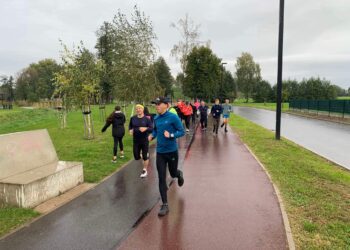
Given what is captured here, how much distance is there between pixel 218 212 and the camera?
5.36 metres

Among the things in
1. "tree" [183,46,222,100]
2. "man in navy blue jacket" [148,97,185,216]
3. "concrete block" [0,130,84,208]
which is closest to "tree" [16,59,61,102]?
"tree" [183,46,222,100]

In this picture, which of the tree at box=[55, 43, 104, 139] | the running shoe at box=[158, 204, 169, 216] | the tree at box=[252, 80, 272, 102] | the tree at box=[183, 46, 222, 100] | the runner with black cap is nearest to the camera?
the running shoe at box=[158, 204, 169, 216]

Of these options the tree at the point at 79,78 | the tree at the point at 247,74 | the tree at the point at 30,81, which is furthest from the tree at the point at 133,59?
the tree at the point at 247,74

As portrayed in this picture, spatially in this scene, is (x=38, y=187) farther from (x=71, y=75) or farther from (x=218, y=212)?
(x=71, y=75)

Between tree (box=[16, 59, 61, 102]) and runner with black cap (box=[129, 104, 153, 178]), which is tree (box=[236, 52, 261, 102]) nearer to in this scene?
tree (box=[16, 59, 61, 102])

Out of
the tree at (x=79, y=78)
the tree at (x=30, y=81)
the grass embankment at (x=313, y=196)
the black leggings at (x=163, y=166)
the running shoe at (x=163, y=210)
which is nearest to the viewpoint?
the grass embankment at (x=313, y=196)

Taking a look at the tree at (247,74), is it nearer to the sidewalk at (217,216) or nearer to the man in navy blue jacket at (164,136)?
the sidewalk at (217,216)

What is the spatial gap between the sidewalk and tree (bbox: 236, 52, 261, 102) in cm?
8205

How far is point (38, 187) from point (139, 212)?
192cm

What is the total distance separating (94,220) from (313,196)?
4044mm

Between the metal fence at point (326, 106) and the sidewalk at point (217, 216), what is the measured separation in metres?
22.9

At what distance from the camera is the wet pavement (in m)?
4.32

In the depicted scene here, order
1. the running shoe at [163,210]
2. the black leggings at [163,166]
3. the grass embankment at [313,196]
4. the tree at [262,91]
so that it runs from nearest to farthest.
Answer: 1. the grass embankment at [313,196]
2. the running shoe at [163,210]
3. the black leggings at [163,166]
4. the tree at [262,91]

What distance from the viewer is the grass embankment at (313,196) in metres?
4.42
